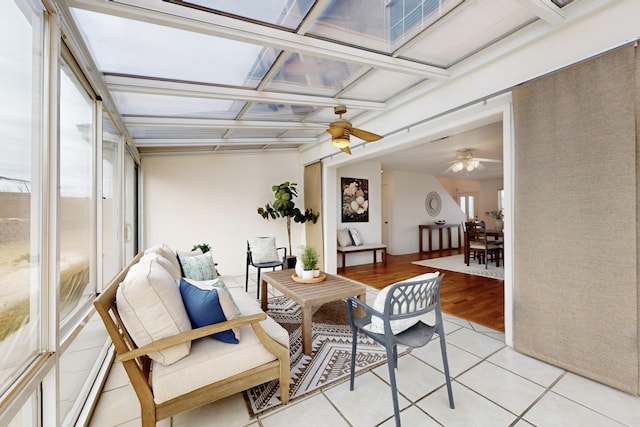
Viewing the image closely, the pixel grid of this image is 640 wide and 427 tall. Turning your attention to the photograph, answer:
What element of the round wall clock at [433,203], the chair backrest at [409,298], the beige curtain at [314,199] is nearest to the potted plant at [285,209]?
the beige curtain at [314,199]

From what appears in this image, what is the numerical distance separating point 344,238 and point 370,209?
3.58 ft

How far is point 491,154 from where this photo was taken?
5.41 m

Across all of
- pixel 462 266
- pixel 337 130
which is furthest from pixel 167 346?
pixel 462 266

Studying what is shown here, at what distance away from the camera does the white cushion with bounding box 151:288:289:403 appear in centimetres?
136

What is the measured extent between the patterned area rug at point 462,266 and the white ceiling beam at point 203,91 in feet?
13.5

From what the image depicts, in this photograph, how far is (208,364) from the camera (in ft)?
4.76

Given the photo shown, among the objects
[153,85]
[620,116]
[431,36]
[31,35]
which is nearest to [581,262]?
[620,116]

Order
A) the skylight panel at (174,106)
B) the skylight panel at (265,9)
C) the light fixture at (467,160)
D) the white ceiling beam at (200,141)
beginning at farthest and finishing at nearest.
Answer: the light fixture at (467,160) → the white ceiling beam at (200,141) → the skylight panel at (174,106) → the skylight panel at (265,9)

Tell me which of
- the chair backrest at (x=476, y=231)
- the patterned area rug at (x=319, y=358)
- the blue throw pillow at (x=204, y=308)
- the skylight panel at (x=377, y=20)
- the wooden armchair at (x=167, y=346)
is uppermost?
the skylight panel at (x=377, y=20)

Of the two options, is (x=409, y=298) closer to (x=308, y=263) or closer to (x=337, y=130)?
(x=308, y=263)

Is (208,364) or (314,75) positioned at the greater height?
(314,75)

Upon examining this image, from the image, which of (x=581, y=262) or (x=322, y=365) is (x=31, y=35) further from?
(x=581, y=262)

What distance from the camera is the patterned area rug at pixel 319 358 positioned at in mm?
1743

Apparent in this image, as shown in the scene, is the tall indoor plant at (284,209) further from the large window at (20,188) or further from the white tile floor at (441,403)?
the large window at (20,188)
